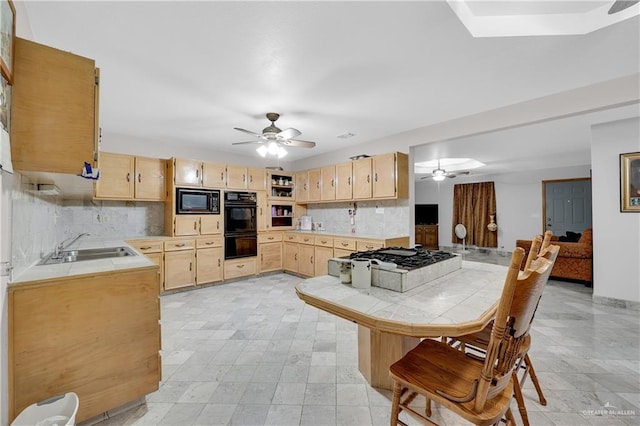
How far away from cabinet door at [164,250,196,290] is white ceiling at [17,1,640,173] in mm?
2015

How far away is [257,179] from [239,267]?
1717mm

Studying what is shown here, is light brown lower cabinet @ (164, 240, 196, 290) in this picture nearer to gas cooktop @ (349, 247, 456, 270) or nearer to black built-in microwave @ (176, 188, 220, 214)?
black built-in microwave @ (176, 188, 220, 214)

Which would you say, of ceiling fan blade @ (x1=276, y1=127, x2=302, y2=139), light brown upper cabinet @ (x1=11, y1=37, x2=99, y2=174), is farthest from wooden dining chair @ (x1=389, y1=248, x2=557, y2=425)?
ceiling fan blade @ (x1=276, y1=127, x2=302, y2=139)

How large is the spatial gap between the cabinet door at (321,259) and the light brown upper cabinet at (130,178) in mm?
2803

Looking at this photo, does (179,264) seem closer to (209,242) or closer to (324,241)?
(209,242)

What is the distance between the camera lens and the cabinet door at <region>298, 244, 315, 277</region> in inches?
187

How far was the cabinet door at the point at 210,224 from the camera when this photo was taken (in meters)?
4.33

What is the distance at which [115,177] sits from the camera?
3764mm

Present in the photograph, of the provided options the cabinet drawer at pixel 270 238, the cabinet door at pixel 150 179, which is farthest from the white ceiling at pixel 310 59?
the cabinet drawer at pixel 270 238

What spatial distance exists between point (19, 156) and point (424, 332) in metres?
2.01

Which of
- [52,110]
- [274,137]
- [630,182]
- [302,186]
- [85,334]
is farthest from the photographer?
[302,186]

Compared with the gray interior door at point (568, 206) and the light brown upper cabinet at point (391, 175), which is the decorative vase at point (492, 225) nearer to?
the gray interior door at point (568, 206)

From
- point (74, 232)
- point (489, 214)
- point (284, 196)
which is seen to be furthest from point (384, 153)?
point (489, 214)

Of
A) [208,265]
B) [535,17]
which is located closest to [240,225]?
[208,265]
